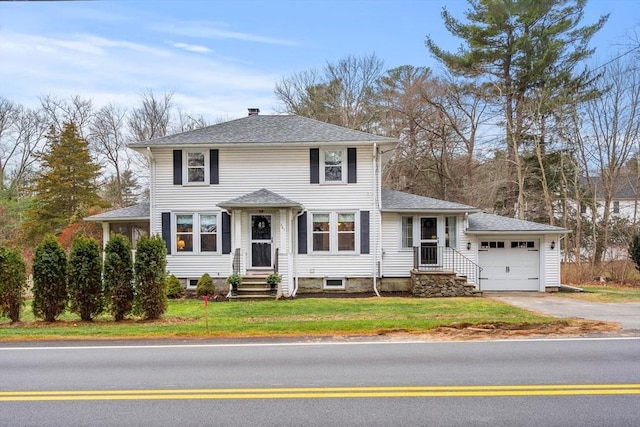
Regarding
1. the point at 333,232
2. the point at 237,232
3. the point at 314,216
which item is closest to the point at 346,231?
the point at 333,232

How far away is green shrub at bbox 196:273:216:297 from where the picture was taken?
17.1 m

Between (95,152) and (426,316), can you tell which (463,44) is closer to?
(426,316)

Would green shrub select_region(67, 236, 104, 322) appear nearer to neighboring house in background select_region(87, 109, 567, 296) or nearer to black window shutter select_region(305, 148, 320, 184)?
neighboring house in background select_region(87, 109, 567, 296)

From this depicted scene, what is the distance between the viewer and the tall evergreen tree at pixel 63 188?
31.8 metres

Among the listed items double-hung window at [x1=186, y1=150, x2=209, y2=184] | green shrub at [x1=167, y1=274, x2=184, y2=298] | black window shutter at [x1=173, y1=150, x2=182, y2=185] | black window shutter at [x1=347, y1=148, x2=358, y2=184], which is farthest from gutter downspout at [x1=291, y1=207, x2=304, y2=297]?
black window shutter at [x1=173, y1=150, x2=182, y2=185]

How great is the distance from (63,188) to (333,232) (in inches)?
898

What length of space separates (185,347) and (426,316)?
5.90 metres

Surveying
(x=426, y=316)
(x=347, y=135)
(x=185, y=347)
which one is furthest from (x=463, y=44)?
(x=185, y=347)

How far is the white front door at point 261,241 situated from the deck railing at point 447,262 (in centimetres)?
562

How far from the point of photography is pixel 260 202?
16.8 meters

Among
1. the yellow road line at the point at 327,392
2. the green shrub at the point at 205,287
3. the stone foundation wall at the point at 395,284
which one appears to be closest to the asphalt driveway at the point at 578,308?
the stone foundation wall at the point at 395,284

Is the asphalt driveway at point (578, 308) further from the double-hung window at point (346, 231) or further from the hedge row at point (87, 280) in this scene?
the hedge row at point (87, 280)

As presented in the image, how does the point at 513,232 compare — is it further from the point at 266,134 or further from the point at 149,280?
the point at 149,280

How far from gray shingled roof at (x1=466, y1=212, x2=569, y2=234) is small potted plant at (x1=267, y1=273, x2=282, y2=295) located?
7.61 metres
